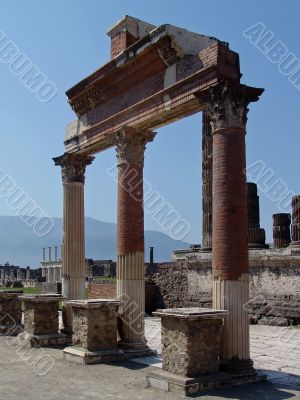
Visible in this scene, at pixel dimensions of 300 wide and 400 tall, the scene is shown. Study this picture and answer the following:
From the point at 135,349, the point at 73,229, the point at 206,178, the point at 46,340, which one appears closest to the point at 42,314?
the point at 46,340

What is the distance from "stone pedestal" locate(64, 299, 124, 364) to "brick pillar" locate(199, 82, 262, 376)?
2588mm

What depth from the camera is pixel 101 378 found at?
27.0 feet

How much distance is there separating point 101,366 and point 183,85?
498 centimetres

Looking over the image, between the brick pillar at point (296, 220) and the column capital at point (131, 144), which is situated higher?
the column capital at point (131, 144)

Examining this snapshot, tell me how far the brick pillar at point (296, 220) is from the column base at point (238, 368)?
10.2 m

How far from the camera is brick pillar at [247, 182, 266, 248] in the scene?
1944 centimetres

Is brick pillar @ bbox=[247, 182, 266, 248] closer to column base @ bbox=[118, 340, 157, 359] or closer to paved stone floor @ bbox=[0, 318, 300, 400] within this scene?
paved stone floor @ bbox=[0, 318, 300, 400]

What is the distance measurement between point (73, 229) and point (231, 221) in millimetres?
5418

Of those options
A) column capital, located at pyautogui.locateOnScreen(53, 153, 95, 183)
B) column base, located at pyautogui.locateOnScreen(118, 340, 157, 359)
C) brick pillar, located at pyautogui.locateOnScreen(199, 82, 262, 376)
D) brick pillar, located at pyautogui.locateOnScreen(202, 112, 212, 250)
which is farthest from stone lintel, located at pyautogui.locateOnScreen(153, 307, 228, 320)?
brick pillar, located at pyautogui.locateOnScreen(202, 112, 212, 250)

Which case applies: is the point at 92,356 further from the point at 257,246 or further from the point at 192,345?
the point at 257,246

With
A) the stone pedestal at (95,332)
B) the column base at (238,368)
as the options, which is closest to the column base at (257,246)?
the stone pedestal at (95,332)

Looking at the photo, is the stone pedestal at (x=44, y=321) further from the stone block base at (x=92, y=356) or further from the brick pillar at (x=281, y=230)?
the brick pillar at (x=281, y=230)

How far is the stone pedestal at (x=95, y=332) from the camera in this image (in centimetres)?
959

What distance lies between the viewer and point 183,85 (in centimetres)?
915
